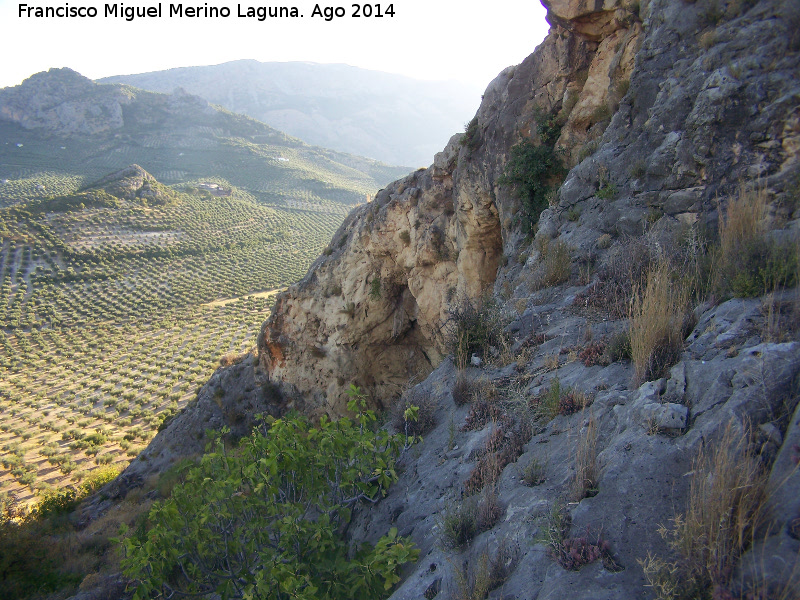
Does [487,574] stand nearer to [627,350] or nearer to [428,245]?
[627,350]

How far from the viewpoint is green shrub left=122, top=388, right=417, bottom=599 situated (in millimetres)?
3623

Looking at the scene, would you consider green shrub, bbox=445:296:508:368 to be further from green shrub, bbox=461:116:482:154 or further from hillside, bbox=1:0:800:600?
green shrub, bbox=461:116:482:154

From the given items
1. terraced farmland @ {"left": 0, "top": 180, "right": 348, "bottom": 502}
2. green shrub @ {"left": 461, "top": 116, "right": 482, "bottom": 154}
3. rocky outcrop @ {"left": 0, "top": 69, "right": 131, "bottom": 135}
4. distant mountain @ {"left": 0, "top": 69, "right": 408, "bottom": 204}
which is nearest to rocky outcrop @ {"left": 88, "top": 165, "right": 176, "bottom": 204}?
terraced farmland @ {"left": 0, "top": 180, "right": 348, "bottom": 502}

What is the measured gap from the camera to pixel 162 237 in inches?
2343

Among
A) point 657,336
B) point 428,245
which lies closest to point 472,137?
point 428,245

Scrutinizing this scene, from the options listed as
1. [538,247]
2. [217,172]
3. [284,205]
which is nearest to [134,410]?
[538,247]

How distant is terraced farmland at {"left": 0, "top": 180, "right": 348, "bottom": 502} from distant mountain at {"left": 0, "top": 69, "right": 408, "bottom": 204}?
1827 cm

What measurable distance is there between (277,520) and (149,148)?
125650 millimetres

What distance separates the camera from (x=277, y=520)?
3.81m

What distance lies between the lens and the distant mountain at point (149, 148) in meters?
86.9

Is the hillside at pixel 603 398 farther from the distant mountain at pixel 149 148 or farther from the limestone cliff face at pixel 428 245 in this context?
the distant mountain at pixel 149 148

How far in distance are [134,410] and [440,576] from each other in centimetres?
2852

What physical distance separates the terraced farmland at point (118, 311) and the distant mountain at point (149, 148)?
18.3m

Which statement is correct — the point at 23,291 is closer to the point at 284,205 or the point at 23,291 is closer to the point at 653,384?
the point at 284,205
